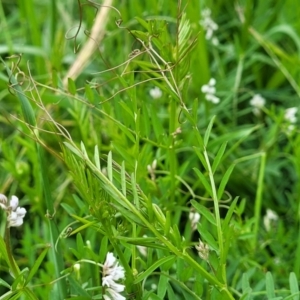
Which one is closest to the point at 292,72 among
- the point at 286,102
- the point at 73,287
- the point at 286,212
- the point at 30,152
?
the point at 286,102

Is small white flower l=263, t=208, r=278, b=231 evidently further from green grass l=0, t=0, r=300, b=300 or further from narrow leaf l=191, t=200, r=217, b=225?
narrow leaf l=191, t=200, r=217, b=225

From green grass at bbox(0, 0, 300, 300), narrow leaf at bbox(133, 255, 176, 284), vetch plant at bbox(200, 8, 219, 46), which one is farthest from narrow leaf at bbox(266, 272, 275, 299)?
vetch plant at bbox(200, 8, 219, 46)

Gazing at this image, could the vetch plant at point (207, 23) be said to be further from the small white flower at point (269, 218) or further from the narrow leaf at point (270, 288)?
the narrow leaf at point (270, 288)

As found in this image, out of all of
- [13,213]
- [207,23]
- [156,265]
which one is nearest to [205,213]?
[156,265]

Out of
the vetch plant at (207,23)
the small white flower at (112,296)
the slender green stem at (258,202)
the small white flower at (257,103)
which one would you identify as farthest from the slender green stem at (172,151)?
the vetch plant at (207,23)

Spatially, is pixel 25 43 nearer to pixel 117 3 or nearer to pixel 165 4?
pixel 117 3
